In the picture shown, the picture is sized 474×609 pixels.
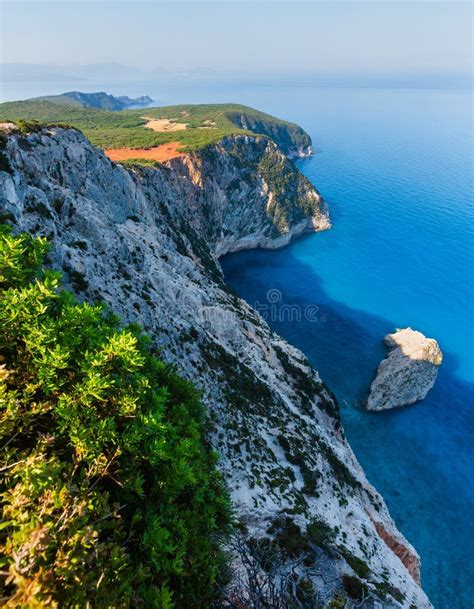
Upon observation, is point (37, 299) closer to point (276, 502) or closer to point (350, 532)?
point (276, 502)

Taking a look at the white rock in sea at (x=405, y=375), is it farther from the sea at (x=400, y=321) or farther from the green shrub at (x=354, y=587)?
the green shrub at (x=354, y=587)

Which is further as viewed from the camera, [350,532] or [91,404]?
[350,532]

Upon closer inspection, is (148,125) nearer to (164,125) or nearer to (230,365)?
(164,125)

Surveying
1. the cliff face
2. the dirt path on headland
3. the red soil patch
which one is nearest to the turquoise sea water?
the cliff face

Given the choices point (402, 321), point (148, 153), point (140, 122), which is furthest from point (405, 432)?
point (140, 122)

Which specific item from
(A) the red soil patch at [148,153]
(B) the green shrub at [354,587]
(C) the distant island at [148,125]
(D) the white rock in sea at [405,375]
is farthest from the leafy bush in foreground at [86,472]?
(A) the red soil patch at [148,153]

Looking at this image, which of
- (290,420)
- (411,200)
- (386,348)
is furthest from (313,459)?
(411,200)
